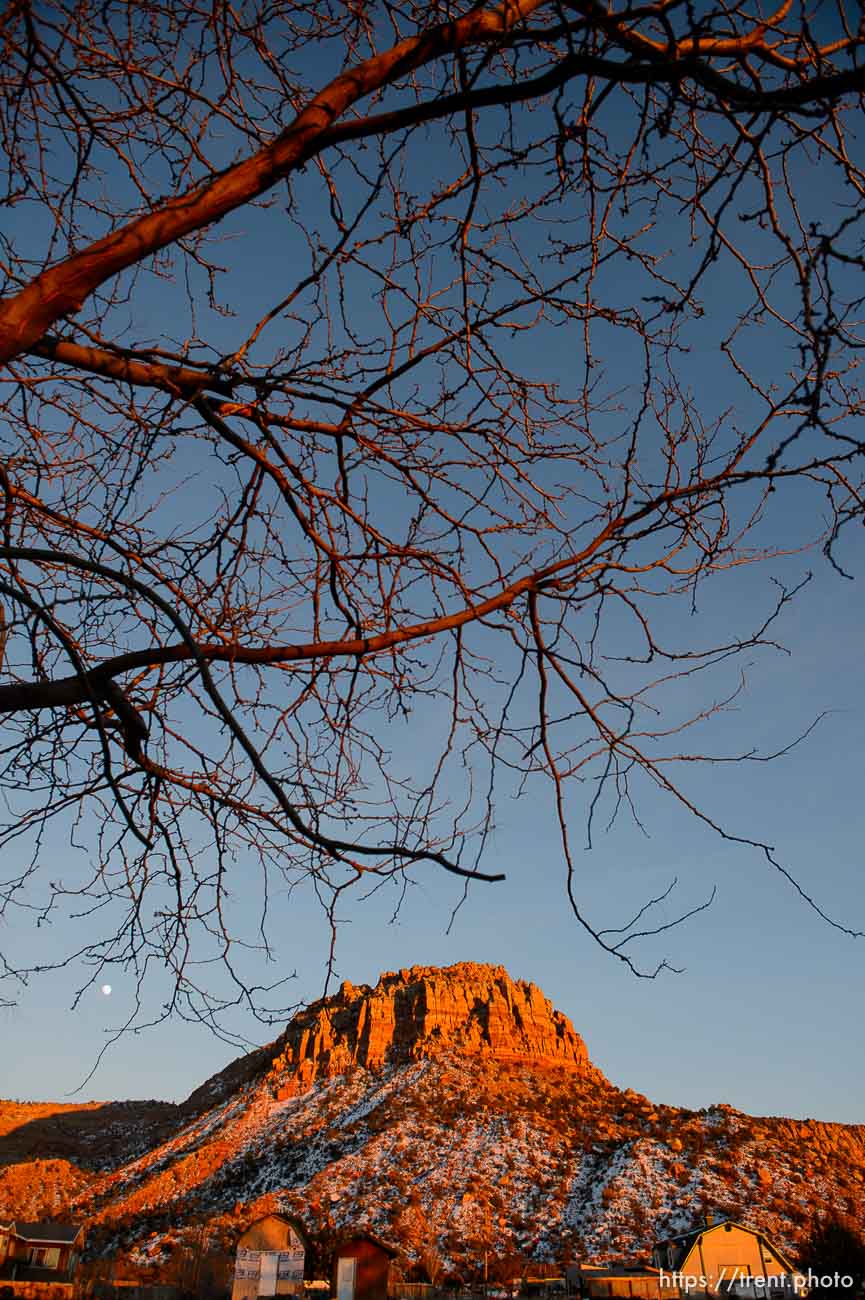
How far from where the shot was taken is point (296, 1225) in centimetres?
2612

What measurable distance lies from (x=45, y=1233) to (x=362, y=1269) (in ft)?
43.2

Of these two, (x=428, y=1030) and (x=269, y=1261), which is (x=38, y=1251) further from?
(x=428, y=1030)

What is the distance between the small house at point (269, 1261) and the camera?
2488 centimetres

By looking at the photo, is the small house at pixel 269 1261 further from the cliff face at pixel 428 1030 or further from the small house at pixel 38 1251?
the cliff face at pixel 428 1030

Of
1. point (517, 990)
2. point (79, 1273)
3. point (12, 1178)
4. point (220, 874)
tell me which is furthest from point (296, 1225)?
point (517, 990)

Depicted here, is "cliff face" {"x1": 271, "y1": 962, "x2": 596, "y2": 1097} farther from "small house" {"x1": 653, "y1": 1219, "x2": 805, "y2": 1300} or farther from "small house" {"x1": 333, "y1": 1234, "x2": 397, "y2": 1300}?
"small house" {"x1": 653, "y1": 1219, "x2": 805, "y2": 1300}

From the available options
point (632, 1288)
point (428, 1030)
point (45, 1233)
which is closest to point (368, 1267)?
point (632, 1288)

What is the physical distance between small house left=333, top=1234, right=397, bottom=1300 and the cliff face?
141ft

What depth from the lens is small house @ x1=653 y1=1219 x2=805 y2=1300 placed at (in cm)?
2186

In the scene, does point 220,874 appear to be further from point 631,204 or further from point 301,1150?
point 301,1150

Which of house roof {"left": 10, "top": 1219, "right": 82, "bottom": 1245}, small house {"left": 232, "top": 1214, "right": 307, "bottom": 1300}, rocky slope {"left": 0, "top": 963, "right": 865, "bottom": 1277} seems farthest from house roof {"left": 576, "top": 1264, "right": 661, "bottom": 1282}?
house roof {"left": 10, "top": 1219, "right": 82, "bottom": 1245}

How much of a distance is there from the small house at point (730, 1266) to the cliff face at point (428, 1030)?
46.8 meters

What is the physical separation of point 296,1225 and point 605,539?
2910cm

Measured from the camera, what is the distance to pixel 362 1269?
2456cm
